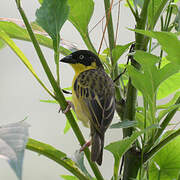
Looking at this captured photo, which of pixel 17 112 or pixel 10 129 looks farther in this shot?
pixel 17 112

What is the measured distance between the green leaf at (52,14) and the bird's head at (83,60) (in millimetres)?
220

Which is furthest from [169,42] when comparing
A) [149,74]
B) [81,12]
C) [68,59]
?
[68,59]

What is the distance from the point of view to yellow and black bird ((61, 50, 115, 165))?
56cm

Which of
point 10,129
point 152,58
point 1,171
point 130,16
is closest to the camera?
point 10,129

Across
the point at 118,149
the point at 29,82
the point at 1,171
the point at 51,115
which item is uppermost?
the point at 118,149

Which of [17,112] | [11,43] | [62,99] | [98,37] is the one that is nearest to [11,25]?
[11,43]

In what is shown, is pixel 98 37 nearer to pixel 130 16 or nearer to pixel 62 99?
pixel 130 16

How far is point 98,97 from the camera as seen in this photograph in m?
0.61

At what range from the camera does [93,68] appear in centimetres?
78

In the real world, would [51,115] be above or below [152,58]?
below

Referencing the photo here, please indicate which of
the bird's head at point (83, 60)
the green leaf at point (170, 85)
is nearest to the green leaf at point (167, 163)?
the green leaf at point (170, 85)

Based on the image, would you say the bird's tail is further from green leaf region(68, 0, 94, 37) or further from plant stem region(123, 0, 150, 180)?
green leaf region(68, 0, 94, 37)

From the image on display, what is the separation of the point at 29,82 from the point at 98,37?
49 centimetres

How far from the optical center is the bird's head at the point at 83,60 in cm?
68
